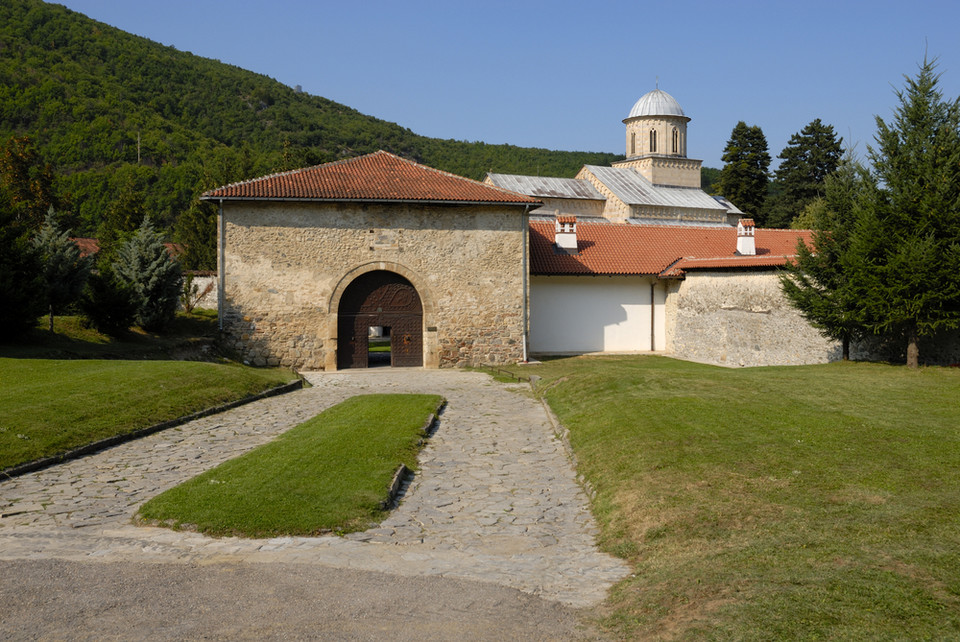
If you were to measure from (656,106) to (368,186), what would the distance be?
35.4 meters

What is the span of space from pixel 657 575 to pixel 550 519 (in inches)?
83.7

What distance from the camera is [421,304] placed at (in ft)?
74.0

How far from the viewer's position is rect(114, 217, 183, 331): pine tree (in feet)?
67.5

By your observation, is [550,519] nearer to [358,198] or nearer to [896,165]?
[896,165]

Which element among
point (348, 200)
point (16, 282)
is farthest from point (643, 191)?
point (16, 282)

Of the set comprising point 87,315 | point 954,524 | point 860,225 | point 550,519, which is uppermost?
point 860,225

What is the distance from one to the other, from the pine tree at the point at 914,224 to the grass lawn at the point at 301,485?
36.0 feet

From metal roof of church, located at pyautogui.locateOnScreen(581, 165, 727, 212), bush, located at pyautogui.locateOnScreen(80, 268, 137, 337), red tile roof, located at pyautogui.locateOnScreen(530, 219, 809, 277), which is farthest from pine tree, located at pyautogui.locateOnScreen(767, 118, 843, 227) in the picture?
bush, located at pyautogui.locateOnScreen(80, 268, 137, 337)

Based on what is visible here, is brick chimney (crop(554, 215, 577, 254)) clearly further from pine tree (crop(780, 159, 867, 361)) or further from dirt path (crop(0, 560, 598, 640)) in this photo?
dirt path (crop(0, 560, 598, 640))

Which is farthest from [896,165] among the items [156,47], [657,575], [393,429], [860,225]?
[156,47]

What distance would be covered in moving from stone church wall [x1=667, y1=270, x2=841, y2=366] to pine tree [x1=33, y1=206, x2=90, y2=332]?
1809 centimetres

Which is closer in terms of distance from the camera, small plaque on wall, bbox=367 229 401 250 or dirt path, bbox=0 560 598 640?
dirt path, bbox=0 560 598 640

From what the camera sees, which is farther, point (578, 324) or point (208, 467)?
point (578, 324)

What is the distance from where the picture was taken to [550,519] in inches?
291
